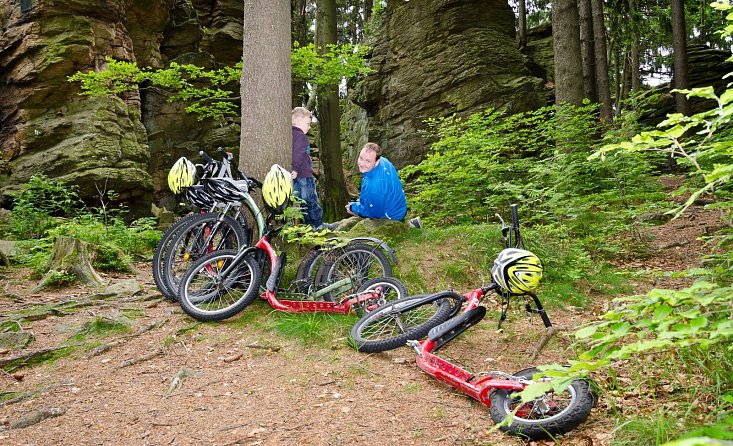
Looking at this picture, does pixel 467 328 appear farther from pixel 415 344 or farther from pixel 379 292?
pixel 379 292

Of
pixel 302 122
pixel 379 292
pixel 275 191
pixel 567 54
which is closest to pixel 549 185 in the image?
pixel 567 54

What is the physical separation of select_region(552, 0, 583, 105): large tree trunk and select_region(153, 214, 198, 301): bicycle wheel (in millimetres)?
8755

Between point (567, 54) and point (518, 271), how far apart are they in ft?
29.1

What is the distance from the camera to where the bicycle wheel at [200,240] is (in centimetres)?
531

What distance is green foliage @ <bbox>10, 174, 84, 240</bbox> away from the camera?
11195 millimetres

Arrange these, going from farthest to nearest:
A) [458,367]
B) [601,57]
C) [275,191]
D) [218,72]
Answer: [601,57] → [218,72] → [275,191] → [458,367]

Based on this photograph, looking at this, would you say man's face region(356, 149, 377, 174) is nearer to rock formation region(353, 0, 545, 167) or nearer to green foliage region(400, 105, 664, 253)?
green foliage region(400, 105, 664, 253)

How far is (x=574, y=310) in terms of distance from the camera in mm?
5516

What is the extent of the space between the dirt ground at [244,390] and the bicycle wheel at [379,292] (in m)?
0.50

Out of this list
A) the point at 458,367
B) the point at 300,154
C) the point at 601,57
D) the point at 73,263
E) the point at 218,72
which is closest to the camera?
the point at 458,367

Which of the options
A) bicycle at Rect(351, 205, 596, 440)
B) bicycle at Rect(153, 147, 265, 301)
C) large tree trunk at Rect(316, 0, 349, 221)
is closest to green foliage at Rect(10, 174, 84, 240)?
large tree trunk at Rect(316, 0, 349, 221)

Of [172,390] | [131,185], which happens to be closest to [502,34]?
[131,185]

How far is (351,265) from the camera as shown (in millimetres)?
5430

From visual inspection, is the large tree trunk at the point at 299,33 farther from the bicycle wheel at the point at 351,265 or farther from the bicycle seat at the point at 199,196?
the bicycle wheel at the point at 351,265
